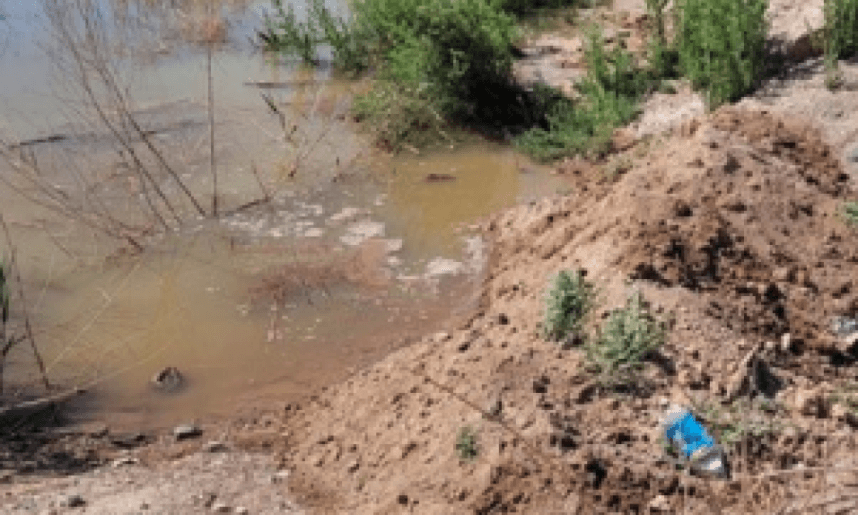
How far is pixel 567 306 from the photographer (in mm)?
4703

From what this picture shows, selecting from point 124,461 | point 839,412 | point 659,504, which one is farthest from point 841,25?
point 124,461

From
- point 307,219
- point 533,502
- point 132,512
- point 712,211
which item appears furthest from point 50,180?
point 533,502

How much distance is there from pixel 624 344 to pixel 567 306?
1.35 ft

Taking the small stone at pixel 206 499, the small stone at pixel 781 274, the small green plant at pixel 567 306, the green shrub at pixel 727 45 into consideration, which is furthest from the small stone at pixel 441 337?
the green shrub at pixel 727 45

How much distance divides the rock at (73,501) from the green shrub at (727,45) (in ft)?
16.3

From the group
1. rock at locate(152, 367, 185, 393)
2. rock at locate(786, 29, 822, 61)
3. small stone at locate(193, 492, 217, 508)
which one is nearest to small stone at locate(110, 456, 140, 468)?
small stone at locate(193, 492, 217, 508)

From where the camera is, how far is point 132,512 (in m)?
4.15

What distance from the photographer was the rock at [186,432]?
5207 millimetres

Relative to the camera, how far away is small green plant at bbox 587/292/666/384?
4305 mm

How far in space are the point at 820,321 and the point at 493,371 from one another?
62.8 inches

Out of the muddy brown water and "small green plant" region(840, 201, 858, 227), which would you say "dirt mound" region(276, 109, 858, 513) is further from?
the muddy brown water

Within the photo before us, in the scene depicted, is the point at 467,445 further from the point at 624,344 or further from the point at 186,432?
the point at 186,432

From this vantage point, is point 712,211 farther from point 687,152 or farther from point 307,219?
point 307,219

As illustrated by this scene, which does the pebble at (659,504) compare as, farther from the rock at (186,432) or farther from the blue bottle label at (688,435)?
the rock at (186,432)
